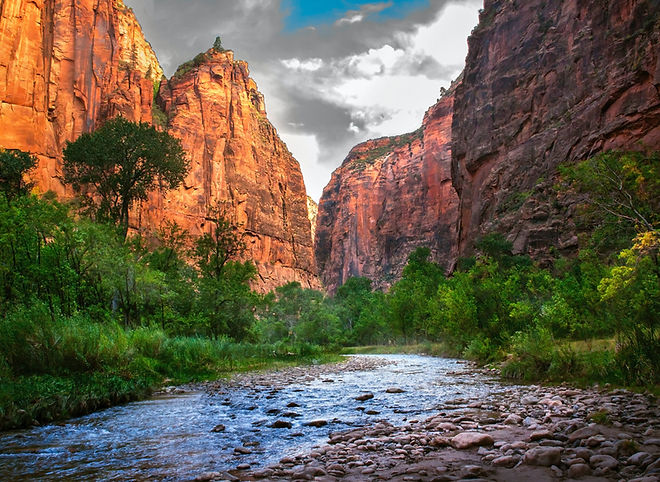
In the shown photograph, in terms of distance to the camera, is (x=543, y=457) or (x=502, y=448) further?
(x=502, y=448)

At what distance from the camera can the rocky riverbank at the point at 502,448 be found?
385 centimetres

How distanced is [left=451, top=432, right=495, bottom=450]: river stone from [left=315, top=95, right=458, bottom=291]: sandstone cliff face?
98.9 m

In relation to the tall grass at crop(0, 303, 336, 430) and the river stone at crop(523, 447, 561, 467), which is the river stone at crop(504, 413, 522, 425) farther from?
the tall grass at crop(0, 303, 336, 430)

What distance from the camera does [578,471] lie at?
3.72 meters

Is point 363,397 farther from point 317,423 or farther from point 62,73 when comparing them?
point 62,73

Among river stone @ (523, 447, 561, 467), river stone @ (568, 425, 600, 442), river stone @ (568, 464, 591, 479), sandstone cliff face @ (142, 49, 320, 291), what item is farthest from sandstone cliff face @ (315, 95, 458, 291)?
river stone @ (568, 464, 591, 479)

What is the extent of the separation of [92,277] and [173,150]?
1704 cm

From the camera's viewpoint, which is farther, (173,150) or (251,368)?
(173,150)

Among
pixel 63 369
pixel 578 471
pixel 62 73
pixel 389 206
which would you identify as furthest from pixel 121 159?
pixel 389 206

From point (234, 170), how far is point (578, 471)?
3683 inches

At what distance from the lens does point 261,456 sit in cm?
507

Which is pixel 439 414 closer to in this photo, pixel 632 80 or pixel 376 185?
pixel 632 80

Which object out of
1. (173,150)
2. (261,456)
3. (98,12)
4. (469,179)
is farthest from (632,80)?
(98,12)

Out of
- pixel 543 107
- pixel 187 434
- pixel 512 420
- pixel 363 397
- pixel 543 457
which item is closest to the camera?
pixel 543 457
